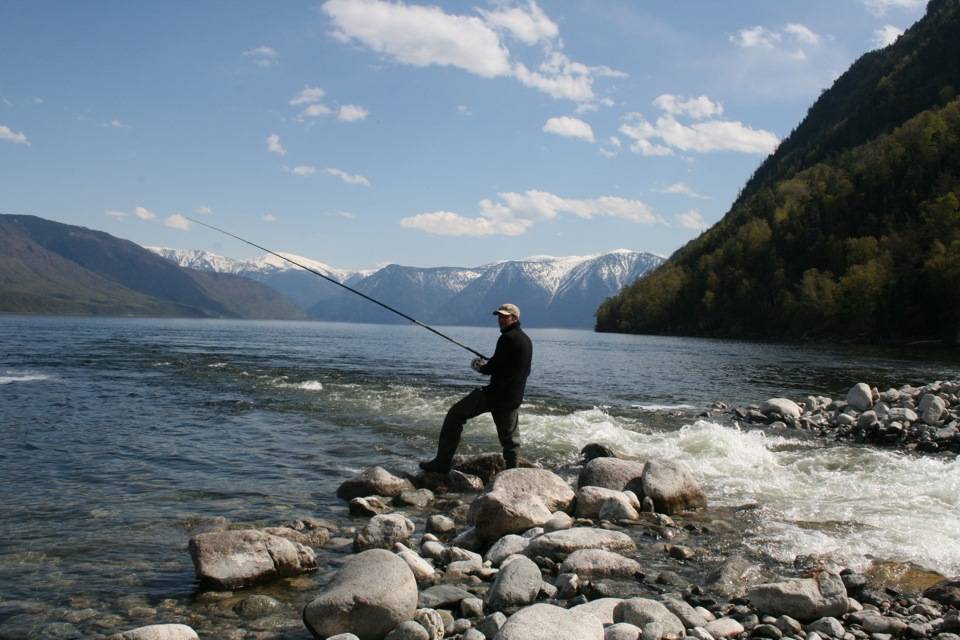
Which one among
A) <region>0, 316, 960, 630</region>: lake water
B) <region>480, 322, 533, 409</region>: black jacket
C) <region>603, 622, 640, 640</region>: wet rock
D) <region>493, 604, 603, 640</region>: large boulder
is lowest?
<region>0, 316, 960, 630</region>: lake water

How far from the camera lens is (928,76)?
499 feet

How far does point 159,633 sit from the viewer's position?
551cm

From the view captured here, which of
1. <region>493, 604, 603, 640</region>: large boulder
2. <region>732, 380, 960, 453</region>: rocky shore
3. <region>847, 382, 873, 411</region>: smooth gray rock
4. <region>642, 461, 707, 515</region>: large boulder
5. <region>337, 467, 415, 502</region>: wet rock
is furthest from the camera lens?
<region>847, 382, 873, 411</region>: smooth gray rock

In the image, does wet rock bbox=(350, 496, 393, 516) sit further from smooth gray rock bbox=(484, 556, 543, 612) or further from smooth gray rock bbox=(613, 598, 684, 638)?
smooth gray rock bbox=(613, 598, 684, 638)

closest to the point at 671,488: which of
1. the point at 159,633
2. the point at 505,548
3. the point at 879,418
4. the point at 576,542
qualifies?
the point at 576,542

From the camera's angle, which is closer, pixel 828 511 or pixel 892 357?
pixel 828 511

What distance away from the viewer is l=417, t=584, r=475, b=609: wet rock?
21.7 ft

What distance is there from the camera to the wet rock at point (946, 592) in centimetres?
664

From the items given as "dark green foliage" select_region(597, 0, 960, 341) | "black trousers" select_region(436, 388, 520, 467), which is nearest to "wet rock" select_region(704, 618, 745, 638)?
"black trousers" select_region(436, 388, 520, 467)

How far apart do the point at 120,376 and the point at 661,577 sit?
30.6 m

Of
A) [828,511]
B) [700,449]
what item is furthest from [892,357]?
[828,511]

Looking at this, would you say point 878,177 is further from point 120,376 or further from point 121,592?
point 121,592

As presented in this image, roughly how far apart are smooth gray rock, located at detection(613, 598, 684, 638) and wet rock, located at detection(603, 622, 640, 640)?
0.09m

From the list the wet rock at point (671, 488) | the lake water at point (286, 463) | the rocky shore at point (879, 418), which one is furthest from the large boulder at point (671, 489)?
the rocky shore at point (879, 418)
